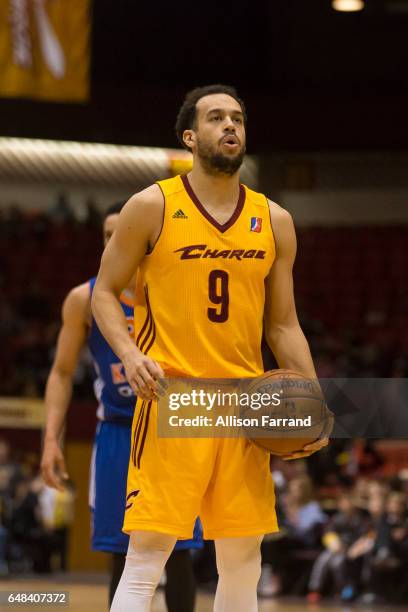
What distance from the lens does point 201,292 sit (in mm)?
4051

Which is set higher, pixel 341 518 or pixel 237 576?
pixel 237 576

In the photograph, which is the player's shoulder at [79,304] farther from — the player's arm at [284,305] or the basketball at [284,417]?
the basketball at [284,417]

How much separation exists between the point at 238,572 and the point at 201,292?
36.1 inches

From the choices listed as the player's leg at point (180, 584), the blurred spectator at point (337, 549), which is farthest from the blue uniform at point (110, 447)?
the blurred spectator at point (337, 549)

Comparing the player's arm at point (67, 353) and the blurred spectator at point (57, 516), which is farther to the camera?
the blurred spectator at point (57, 516)

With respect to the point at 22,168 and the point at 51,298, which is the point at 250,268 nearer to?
the point at 51,298

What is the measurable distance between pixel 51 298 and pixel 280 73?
536cm

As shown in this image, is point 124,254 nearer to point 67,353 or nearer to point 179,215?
point 179,215

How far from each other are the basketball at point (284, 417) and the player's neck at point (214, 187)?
627mm

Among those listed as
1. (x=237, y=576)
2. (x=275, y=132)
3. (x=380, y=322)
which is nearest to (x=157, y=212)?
(x=237, y=576)

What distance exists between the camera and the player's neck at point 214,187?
4.18 meters

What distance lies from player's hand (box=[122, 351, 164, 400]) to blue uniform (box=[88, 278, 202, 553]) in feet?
4.35

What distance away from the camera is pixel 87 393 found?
17234 mm

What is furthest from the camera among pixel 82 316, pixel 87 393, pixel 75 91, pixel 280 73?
pixel 280 73
